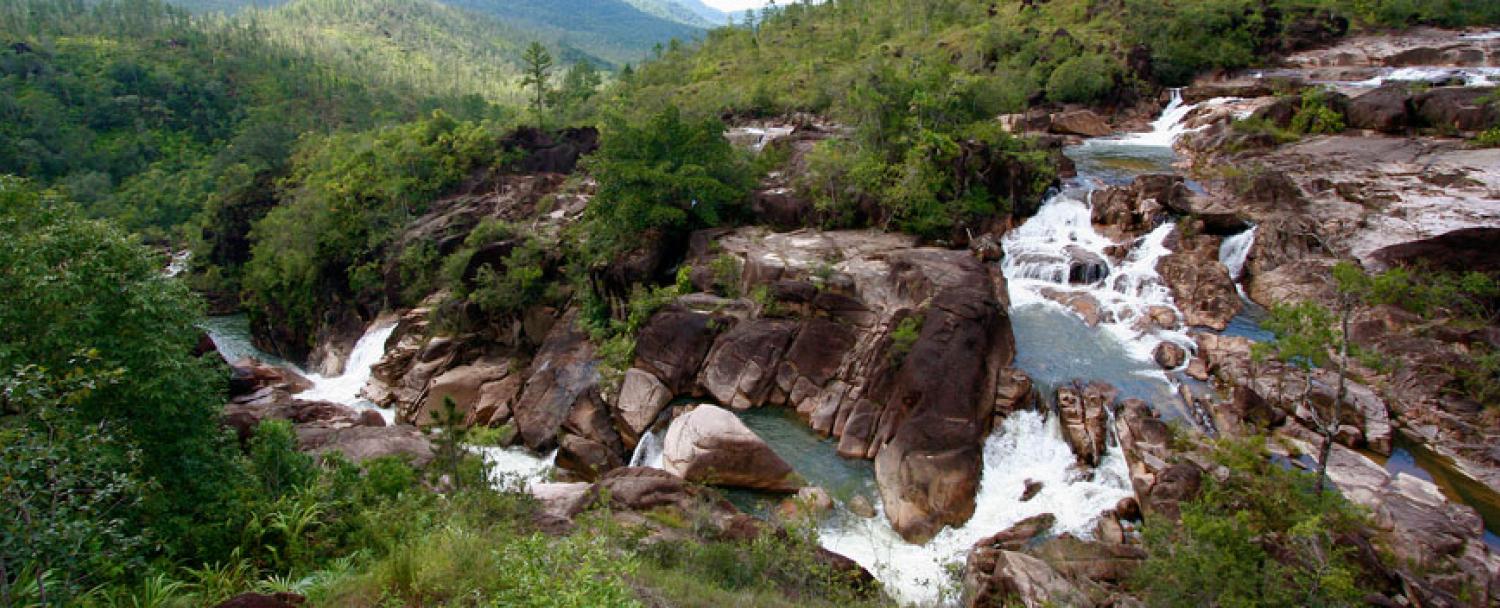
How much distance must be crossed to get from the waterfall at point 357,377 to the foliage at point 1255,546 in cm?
2837

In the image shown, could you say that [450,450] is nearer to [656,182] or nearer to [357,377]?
[656,182]

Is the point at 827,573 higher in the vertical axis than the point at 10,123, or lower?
lower

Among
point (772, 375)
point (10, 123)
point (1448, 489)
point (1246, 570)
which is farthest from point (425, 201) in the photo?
point (10, 123)

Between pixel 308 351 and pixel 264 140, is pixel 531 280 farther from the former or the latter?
pixel 264 140

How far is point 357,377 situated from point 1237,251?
38616 mm

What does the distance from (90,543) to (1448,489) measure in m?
24.3

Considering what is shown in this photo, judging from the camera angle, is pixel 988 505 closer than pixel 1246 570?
No

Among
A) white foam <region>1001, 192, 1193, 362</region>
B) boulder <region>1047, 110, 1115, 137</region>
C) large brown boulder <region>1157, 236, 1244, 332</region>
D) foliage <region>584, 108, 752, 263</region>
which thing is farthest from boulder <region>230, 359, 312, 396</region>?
boulder <region>1047, 110, 1115, 137</region>

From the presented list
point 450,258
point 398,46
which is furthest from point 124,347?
point 398,46

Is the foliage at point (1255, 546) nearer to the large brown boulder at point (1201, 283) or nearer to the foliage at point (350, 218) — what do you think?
the large brown boulder at point (1201, 283)

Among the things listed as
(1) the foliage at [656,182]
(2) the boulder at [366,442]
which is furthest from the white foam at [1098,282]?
(2) the boulder at [366,442]

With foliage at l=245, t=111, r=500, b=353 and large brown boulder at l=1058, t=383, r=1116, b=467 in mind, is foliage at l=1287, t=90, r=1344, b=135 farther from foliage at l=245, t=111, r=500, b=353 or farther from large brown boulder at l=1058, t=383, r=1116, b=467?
foliage at l=245, t=111, r=500, b=353

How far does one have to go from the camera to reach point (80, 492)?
681 centimetres

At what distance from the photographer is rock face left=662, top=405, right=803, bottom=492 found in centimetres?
1825
